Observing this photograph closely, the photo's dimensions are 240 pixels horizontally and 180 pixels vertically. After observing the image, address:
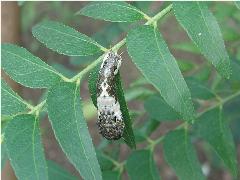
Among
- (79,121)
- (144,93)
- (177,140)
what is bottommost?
(144,93)

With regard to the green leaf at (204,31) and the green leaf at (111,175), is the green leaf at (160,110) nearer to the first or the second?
the green leaf at (111,175)

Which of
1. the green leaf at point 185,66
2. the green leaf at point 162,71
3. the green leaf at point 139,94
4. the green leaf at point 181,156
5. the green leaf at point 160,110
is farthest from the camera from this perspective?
the green leaf at point 185,66

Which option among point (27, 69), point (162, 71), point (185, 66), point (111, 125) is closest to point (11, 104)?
point (27, 69)

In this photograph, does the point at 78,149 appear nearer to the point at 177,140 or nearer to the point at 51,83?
the point at 51,83

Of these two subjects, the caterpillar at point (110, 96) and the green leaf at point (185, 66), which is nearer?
the caterpillar at point (110, 96)

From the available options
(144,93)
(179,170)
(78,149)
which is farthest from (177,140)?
(78,149)

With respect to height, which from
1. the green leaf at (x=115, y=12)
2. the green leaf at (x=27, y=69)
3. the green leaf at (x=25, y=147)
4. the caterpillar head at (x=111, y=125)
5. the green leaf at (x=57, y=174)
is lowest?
the green leaf at (x=57, y=174)

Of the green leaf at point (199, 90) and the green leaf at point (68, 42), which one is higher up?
the green leaf at point (68, 42)

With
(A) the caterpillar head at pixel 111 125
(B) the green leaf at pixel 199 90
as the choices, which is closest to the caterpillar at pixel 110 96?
(A) the caterpillar head at pixel 111 125
